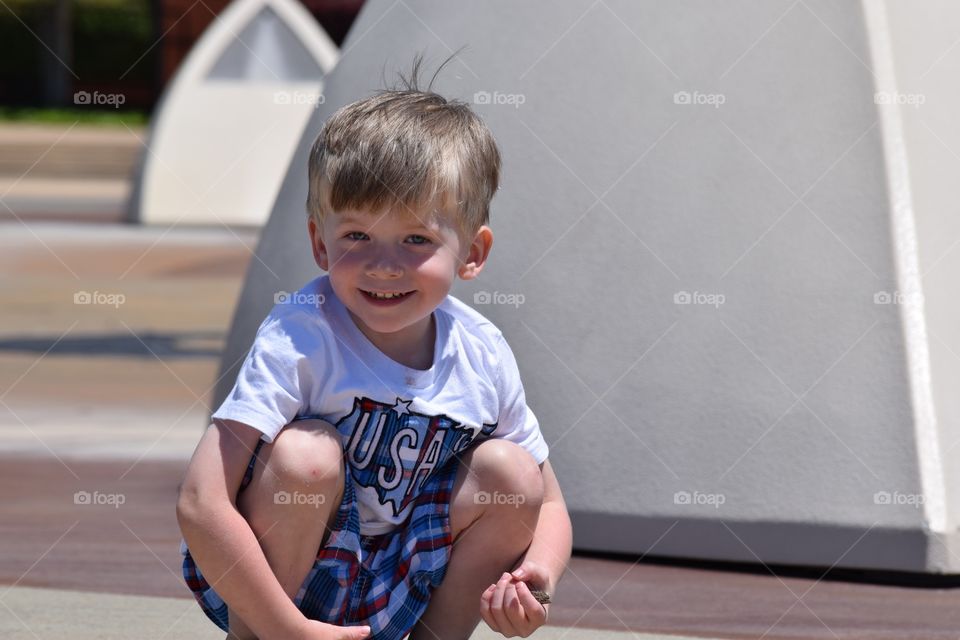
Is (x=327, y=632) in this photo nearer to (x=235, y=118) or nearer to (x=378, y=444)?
(x=378, y=444)

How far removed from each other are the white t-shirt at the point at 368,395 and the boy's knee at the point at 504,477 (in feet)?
0.20

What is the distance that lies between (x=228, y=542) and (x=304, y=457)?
0.21 m

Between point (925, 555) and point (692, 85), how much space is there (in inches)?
59.5

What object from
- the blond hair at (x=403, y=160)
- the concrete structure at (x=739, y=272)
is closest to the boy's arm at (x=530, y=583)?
→ the blond hair at (x=403, y=160)

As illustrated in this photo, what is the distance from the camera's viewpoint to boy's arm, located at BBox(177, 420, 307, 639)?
305 cm

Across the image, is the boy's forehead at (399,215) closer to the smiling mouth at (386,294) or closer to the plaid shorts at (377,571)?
the smiling mouth at (386,294)

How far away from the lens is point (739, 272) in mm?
4742

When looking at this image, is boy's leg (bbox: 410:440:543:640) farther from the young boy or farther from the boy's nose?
the boy's nose

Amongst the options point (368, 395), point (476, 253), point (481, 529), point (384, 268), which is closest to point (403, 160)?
point (384, 268)

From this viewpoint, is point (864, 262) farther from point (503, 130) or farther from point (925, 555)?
point (503, 130)

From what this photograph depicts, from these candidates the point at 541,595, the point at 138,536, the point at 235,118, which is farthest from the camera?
the point at 235,118

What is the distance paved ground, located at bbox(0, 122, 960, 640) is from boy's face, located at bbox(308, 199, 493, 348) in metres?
1.09

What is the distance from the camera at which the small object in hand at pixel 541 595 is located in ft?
Result: 10.4

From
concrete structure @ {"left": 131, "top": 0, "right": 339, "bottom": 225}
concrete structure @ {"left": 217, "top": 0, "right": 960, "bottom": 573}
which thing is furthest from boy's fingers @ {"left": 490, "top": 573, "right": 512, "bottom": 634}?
concrete structure @ {"left": 131, "top": 0, "right": 339, "bottom": 225}
